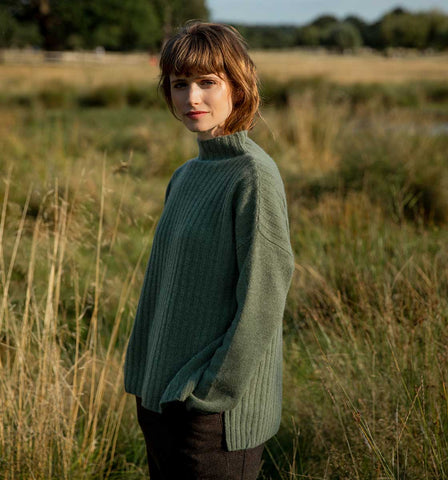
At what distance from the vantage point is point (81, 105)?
13.1 meters

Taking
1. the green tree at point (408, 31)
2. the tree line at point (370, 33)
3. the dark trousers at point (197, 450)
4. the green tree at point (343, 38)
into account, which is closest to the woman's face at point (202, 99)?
the dark trousers at point (197, 450)

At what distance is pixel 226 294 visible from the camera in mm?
1234

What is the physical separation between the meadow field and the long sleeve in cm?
36

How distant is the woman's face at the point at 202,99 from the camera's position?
129 cm

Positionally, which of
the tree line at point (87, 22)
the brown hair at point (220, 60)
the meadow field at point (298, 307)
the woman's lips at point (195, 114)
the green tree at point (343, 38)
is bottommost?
the meadow field at point (298, 307)

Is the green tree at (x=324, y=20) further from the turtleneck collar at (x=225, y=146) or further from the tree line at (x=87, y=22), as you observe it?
the turtleneck collar at (x=225, y=146)

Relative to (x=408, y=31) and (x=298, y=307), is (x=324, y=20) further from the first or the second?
(x=298, y=307)

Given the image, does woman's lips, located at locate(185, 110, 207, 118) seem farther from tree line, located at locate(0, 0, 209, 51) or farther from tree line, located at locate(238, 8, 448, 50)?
tree line, located at locate(238, 8, 448, 50)

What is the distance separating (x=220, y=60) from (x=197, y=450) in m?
0.89

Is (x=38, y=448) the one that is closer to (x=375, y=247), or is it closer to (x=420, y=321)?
(x=420, y=321)

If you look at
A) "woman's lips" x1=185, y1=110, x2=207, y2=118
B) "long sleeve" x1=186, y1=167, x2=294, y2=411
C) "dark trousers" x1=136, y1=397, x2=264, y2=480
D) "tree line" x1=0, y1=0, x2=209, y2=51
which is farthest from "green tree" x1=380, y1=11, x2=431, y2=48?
"dark trousers" x1=136, y1=397, x2=264, y2=480

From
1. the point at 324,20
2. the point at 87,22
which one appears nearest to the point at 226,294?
the point at 87,22

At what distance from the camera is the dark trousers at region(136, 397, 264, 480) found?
1.22 m

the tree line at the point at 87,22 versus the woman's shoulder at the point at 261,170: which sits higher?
the tree line at the point at 87,22
